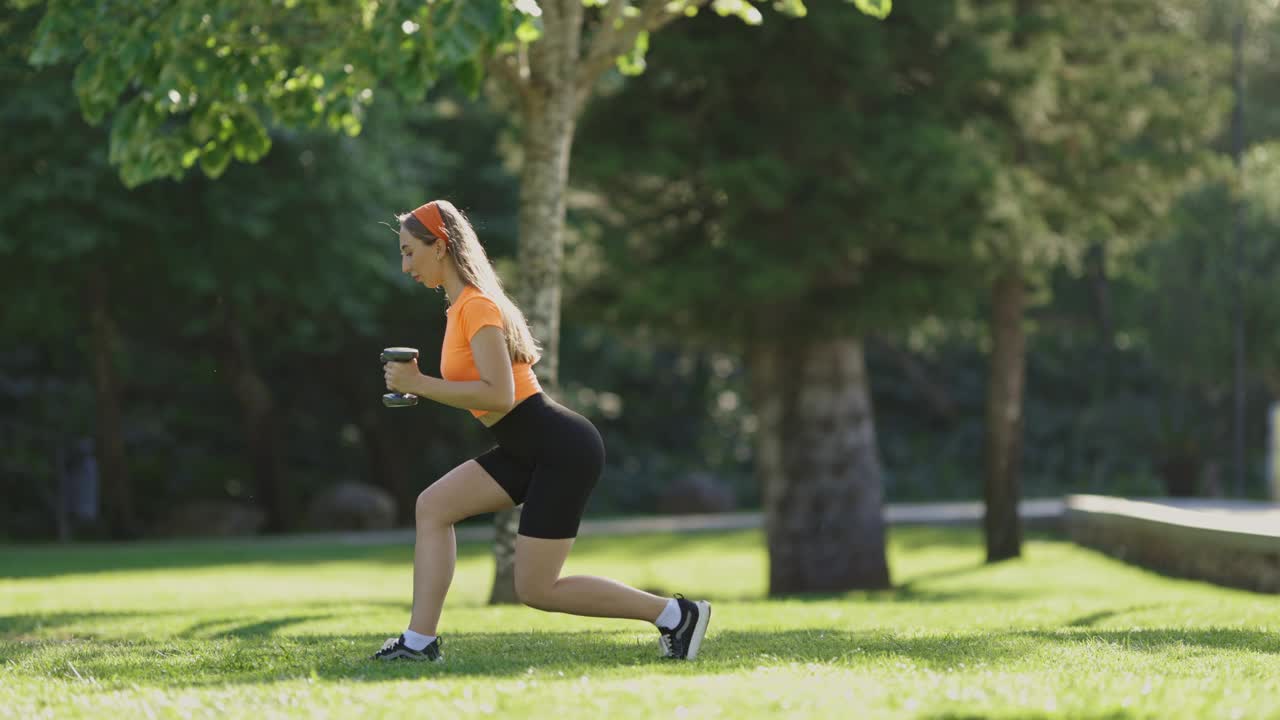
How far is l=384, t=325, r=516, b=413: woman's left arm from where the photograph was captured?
22.1ft

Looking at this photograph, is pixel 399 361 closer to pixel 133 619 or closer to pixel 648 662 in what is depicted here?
pixel 648 662

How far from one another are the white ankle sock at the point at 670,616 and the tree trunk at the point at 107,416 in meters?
22.7

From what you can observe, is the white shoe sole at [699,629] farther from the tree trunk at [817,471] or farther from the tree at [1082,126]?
the tree trunk at [817,471]

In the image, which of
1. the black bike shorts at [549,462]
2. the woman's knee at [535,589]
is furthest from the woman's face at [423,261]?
the woman's knee at [535,589]

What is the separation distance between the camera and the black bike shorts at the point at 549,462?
6934mm

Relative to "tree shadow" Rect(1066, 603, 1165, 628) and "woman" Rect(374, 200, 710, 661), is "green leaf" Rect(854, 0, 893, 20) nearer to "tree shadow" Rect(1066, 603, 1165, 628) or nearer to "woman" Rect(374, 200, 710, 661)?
"tree shadow" Rect(1066, 603, 1165, 628)

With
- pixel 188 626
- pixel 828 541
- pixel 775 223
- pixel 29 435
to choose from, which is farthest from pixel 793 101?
pixel 29 435

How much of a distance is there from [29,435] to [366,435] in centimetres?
732

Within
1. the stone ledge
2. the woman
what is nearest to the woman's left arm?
the woman

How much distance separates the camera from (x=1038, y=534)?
1196 inches

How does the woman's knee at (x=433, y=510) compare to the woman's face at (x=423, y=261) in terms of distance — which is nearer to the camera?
the woman's knee at (x=433, y=510)

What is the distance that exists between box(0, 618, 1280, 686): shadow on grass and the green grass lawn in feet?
0.07

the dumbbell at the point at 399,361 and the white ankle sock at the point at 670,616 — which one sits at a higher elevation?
the dumbbell at the point at 399,361

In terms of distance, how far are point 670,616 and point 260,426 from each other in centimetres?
2687
